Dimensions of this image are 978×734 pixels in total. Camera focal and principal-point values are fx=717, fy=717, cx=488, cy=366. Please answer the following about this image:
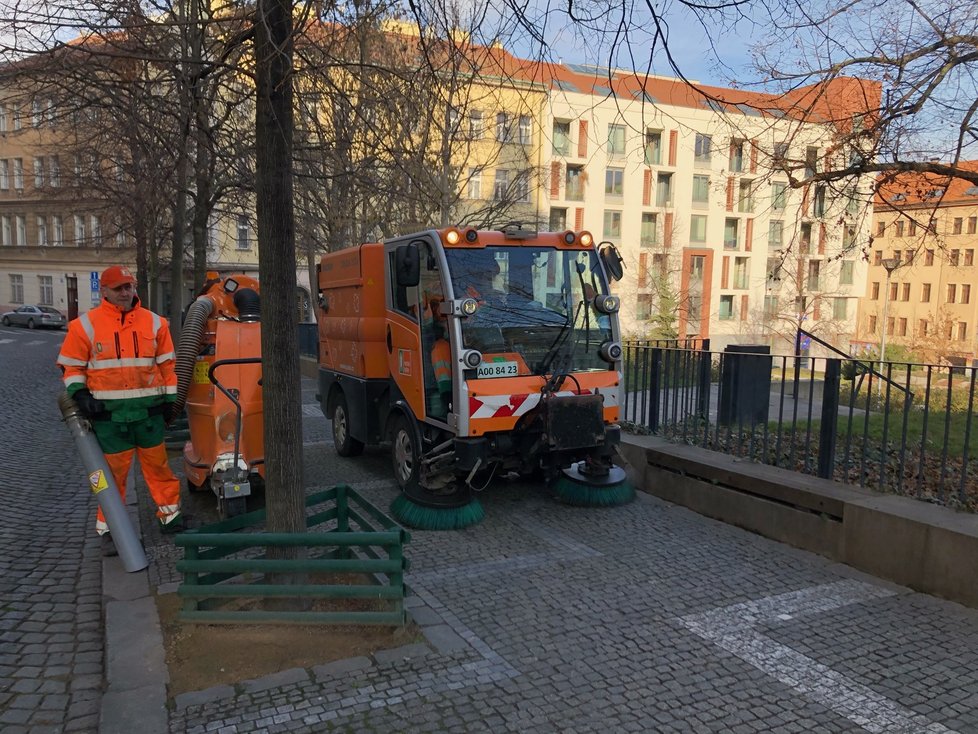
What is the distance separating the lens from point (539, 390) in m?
6.10

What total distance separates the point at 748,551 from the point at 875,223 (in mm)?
6714

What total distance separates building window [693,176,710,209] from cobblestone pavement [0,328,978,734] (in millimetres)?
49534

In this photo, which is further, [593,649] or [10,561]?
[10,561]

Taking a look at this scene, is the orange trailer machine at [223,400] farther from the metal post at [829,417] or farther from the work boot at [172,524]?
the metal post at [829,417]

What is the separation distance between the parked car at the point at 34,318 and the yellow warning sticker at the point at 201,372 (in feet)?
140

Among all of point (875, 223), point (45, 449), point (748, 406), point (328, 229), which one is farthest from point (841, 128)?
point (328, 229)

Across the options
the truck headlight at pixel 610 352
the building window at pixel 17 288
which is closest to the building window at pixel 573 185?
the building window at pixel 17 288

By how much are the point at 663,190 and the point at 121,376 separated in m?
50.3

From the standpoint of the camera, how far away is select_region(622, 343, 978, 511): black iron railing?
17.3 ft

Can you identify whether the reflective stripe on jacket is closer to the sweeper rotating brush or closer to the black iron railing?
the sweeper rotating brush

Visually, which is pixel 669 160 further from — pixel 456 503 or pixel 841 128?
pixel 456 503

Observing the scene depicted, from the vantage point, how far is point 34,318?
1652 inches

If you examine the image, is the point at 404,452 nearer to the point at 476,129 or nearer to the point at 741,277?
the point at 476,129

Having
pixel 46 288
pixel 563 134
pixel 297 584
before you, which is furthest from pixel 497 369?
pixel 46 288
